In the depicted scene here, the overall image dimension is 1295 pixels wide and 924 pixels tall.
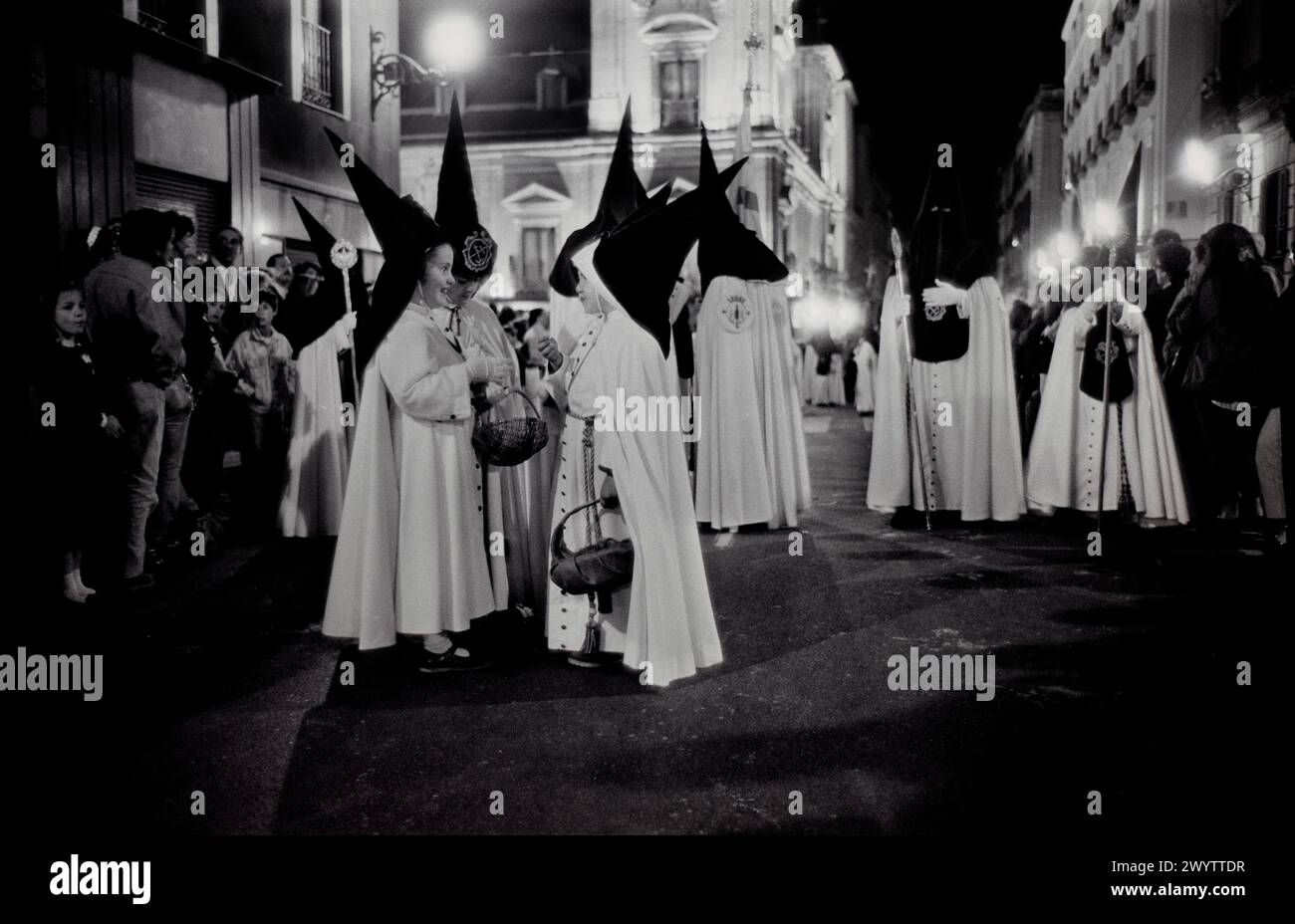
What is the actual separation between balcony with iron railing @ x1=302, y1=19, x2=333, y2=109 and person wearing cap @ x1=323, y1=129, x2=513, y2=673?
934 cm

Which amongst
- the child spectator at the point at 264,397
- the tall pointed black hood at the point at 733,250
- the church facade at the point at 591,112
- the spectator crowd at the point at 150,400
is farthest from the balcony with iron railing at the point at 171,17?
the church facade at the point at 591,112

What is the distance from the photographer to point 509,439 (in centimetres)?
423

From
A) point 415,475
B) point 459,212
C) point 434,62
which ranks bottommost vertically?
point 415,475

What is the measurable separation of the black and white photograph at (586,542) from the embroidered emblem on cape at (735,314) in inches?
1.2

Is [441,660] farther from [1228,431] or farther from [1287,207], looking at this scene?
[1287,207]

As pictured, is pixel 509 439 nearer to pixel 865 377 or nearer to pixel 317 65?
pixel 317 65

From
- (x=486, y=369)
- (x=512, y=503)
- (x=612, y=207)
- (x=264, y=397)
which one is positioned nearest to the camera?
(x=486, y=369)

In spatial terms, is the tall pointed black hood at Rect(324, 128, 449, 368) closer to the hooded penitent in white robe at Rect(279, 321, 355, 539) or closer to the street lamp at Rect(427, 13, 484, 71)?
the hooded penitent in white robe at Rect(279, 321, 355, 539)

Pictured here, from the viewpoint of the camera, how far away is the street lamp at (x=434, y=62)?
10914mm

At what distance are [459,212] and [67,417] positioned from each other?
103 inches

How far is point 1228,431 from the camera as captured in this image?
7488 mm

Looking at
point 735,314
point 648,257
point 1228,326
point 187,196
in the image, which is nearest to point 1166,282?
point 1228,326
